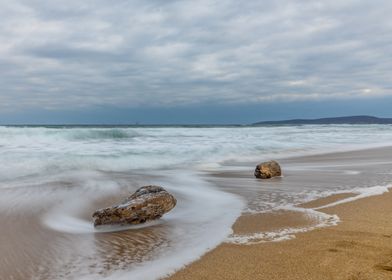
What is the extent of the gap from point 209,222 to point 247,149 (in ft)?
42.8

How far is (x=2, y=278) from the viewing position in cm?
310

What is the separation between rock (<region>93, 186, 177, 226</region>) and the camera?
4.70m

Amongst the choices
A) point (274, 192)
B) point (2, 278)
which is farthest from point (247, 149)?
point (2, 278)

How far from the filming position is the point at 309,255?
3.42 m

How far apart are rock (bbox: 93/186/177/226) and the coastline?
38.6 inches

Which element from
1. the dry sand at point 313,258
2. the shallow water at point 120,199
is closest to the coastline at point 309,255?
the dry sand at point 313,258

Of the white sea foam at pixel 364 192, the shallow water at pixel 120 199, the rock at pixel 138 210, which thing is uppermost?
the rock at pixel 138 210

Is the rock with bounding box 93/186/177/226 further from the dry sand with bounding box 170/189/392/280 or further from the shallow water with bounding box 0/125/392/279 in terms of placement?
the dry sand with bounding box 170/189/392/280

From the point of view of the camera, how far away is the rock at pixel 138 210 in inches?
185

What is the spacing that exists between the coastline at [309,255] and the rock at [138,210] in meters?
0.98

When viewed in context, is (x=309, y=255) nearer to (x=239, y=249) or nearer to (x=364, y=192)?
(x=239, y=249)

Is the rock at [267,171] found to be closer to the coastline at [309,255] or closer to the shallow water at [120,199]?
the shallow water at [120,199]

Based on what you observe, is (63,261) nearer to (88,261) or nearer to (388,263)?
(88,261)

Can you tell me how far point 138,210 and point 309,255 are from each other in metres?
2.17
